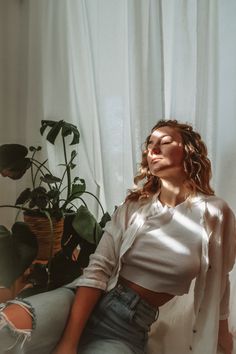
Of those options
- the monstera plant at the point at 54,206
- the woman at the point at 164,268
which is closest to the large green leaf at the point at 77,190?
the monstera plant at the point at 54,206

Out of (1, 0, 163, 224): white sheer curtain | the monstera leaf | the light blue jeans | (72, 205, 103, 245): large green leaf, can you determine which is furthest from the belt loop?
the monstera leaf

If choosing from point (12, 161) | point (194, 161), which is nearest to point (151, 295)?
point (194, 161)

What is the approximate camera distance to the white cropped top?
3.33 ft

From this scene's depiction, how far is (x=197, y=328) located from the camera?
1000 millimetres

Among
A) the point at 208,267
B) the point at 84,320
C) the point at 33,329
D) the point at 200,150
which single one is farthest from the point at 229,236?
the point at 33,329

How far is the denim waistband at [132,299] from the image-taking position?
3.37 ft

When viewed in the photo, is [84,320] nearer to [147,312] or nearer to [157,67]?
[147,312]

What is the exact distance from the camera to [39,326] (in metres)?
0.90

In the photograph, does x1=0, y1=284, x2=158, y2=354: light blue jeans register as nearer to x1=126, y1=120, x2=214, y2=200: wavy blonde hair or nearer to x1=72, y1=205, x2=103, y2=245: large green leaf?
x1=72, y1=205, x2=103, y2=245: large green leaf

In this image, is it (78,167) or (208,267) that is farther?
(78,167)

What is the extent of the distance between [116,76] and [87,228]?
0.67m

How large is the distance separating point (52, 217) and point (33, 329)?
627 millimetres

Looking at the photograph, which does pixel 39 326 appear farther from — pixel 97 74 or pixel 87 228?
pixel 97 74

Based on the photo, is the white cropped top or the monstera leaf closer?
the white cropped top
